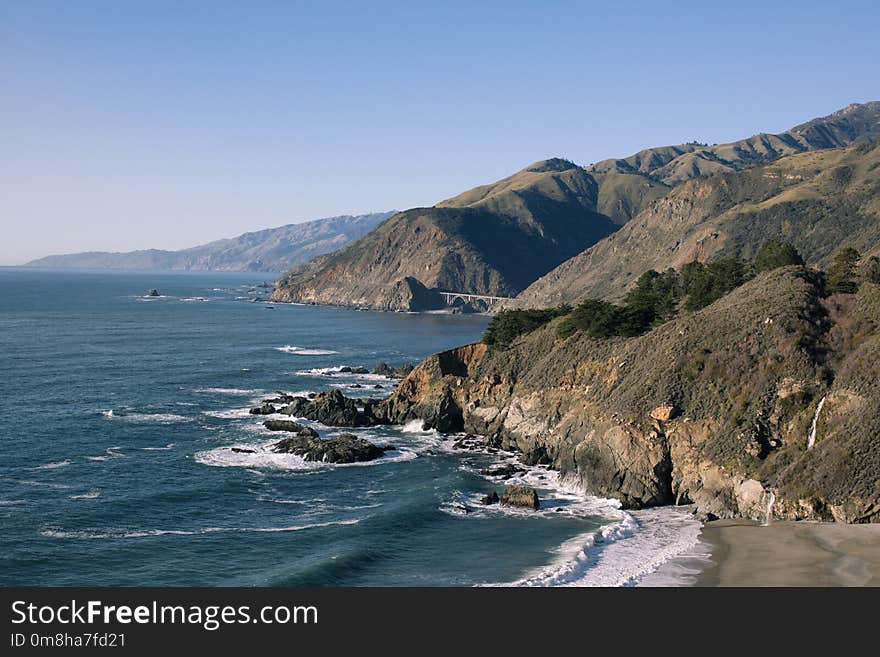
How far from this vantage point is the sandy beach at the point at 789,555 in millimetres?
38844

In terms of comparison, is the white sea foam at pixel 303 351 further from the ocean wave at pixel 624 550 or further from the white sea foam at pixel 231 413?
the ocean wave at pixel 624 550

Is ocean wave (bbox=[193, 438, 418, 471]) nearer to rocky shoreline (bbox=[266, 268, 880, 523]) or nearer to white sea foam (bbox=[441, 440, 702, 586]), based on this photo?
rocky shoreline (bbox=[266, 268, 880, 523])

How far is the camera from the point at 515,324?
83375mm

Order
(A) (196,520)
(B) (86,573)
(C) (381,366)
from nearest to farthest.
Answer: (B) (86,573) < (A) (196,520) < (C) (381,366)

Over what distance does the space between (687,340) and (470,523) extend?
74.1ft

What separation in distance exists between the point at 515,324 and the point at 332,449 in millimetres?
26119

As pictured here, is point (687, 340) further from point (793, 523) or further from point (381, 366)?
point (381, 366)

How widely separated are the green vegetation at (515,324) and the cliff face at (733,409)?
12.0 m

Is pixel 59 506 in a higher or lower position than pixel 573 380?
lower

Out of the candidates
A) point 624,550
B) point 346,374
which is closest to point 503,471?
point 624,550

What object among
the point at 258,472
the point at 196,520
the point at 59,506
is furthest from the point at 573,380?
the point at 59,506

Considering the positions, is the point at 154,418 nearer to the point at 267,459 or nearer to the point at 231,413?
the point at 231,413

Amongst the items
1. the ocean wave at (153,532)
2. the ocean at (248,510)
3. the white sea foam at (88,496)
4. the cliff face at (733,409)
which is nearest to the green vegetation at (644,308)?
the cliff face at (733,409)

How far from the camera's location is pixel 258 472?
6100 cm
